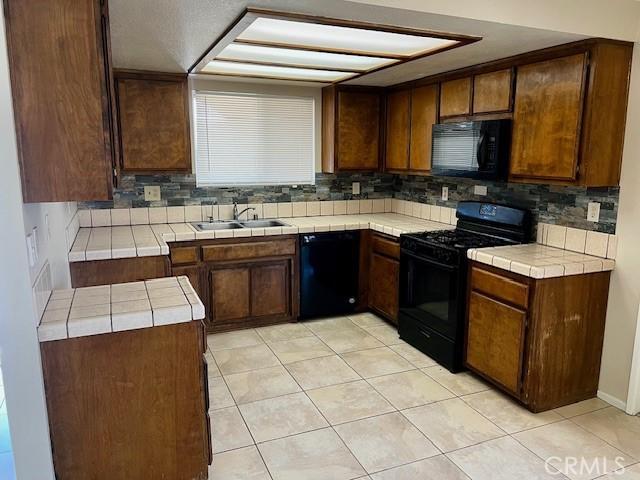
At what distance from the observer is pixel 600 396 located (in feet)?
9.48

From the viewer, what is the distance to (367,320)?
4199 millimetres

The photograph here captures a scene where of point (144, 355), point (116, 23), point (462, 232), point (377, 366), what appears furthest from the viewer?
point (462, 232)

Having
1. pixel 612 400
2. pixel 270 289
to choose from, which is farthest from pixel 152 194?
pixel 612 400

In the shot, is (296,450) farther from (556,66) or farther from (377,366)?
(556,66)

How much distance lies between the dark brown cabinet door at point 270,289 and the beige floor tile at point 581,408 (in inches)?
86.3

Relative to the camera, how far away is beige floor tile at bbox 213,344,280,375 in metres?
3.28

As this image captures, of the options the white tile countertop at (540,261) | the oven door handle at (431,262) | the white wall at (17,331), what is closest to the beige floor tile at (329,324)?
the oven door handle at (431,262)

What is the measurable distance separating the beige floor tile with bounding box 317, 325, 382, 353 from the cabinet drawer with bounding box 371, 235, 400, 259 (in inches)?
27.1

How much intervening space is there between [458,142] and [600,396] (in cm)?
190

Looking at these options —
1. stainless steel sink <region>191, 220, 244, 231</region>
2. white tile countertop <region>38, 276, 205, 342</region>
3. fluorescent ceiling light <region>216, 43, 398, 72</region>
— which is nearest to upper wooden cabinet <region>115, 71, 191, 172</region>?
stainless steel sink <region>191, 220, 244, 231</region>

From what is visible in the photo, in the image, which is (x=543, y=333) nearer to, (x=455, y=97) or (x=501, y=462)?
(x=501, y=462)

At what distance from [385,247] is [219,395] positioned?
1838mm

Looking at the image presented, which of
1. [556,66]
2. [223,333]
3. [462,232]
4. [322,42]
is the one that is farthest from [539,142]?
[223,333]

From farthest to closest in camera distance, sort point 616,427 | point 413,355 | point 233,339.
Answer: point 233,339, point 413,355, point 616,427
